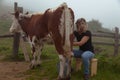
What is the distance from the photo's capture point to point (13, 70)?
33.1 feet

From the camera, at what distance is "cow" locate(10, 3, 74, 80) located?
7.86 meters

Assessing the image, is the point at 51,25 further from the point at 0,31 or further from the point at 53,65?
the point at 0,31

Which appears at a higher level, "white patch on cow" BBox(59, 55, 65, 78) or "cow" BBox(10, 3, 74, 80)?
"cow" BBox(10, 3, 74, 80)

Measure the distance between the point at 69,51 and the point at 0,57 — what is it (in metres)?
5.10

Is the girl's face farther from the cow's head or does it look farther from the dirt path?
the cow's head

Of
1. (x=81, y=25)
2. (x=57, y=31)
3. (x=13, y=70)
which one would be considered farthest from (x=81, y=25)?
(x=13, y=70)

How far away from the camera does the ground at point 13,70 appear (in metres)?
9.10

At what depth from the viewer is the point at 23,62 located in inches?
445

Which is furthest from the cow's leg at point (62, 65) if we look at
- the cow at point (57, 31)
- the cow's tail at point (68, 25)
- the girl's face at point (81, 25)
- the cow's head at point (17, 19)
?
the cow's head at point (17, 19)

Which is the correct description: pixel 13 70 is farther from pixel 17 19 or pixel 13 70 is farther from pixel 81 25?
pixel 81 25

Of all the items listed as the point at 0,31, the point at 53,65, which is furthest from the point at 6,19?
the point at 53,65

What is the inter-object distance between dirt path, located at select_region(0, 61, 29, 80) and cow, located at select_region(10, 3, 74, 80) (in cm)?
53

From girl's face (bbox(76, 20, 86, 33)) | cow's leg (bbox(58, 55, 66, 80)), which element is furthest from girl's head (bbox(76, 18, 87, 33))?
cow's leg (bbox(58, 55, 66, 80))

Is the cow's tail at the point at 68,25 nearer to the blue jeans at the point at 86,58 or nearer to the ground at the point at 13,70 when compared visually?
the blue jeans at the point at 86,58
